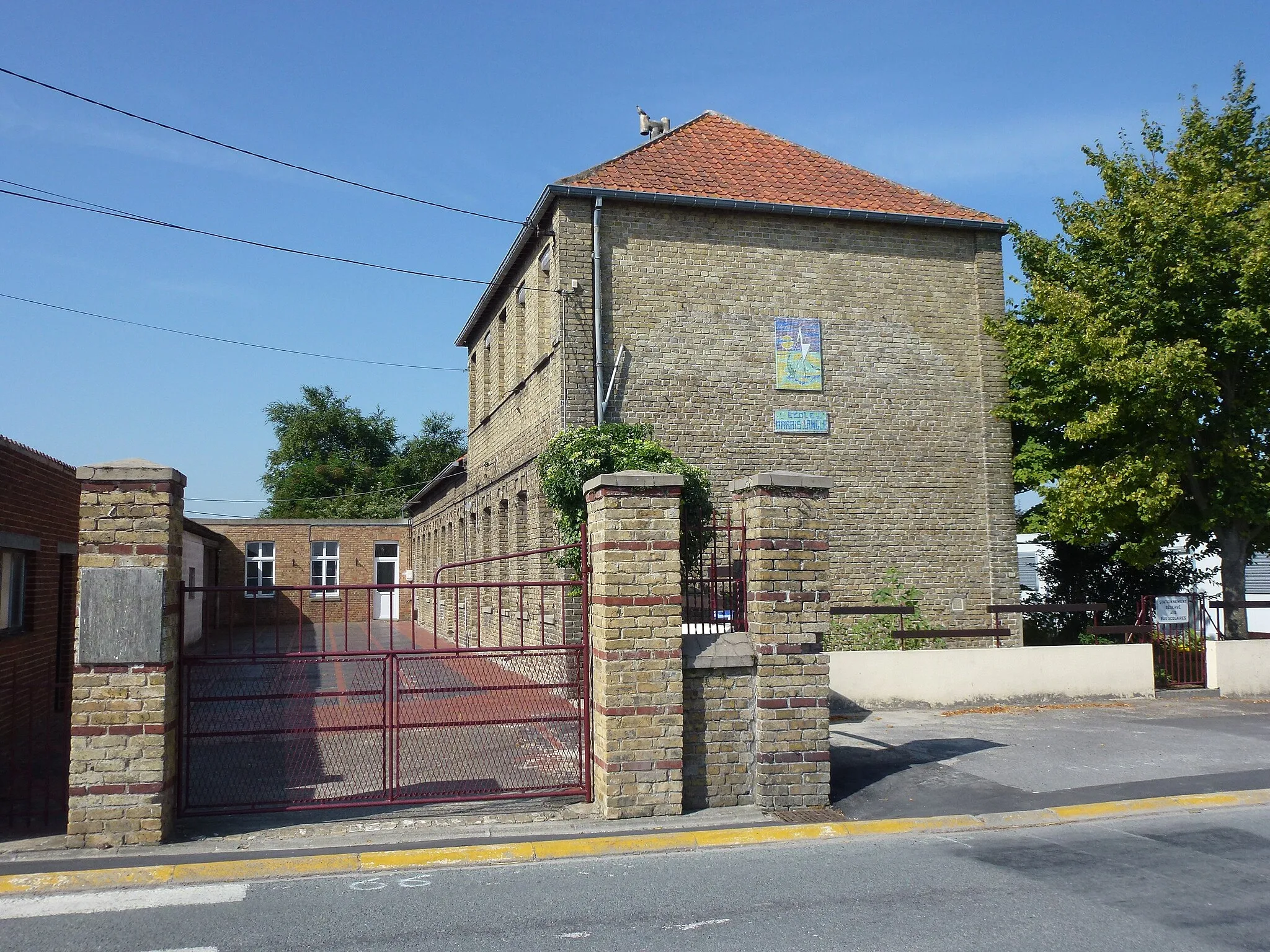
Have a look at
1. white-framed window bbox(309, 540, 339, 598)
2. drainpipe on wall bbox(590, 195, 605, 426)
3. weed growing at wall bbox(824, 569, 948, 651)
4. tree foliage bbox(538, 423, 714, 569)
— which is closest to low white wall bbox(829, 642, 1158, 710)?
weed growing at wall bbox(824, 569, 948, 651)

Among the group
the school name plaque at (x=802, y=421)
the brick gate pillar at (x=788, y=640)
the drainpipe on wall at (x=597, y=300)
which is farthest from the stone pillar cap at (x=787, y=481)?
the school name plaque at (x=802, y=421)

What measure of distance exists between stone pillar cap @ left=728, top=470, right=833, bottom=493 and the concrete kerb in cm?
267

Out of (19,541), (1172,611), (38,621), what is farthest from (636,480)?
(1172,611)

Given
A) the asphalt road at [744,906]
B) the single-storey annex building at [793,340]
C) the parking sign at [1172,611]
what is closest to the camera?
the asphalt road at [744,906]

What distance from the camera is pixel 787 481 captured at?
8414mm

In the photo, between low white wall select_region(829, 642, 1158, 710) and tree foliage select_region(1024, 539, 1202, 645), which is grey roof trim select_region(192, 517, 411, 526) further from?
low white wall select_region(829, 642, 1158, 710)

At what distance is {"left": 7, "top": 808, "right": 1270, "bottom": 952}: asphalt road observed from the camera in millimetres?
5410

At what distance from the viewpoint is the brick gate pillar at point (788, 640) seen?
27.5 ft

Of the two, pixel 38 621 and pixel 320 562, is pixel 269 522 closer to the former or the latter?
pixel 320 562

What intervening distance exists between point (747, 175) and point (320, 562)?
2691 cm

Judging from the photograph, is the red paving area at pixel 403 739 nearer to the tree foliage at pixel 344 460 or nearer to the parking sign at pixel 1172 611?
the parking sign at pixel 1172 611

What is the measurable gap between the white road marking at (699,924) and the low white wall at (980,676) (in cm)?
856

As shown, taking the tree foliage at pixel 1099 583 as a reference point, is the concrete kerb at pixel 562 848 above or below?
below

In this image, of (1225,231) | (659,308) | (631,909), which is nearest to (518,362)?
(659,308)
